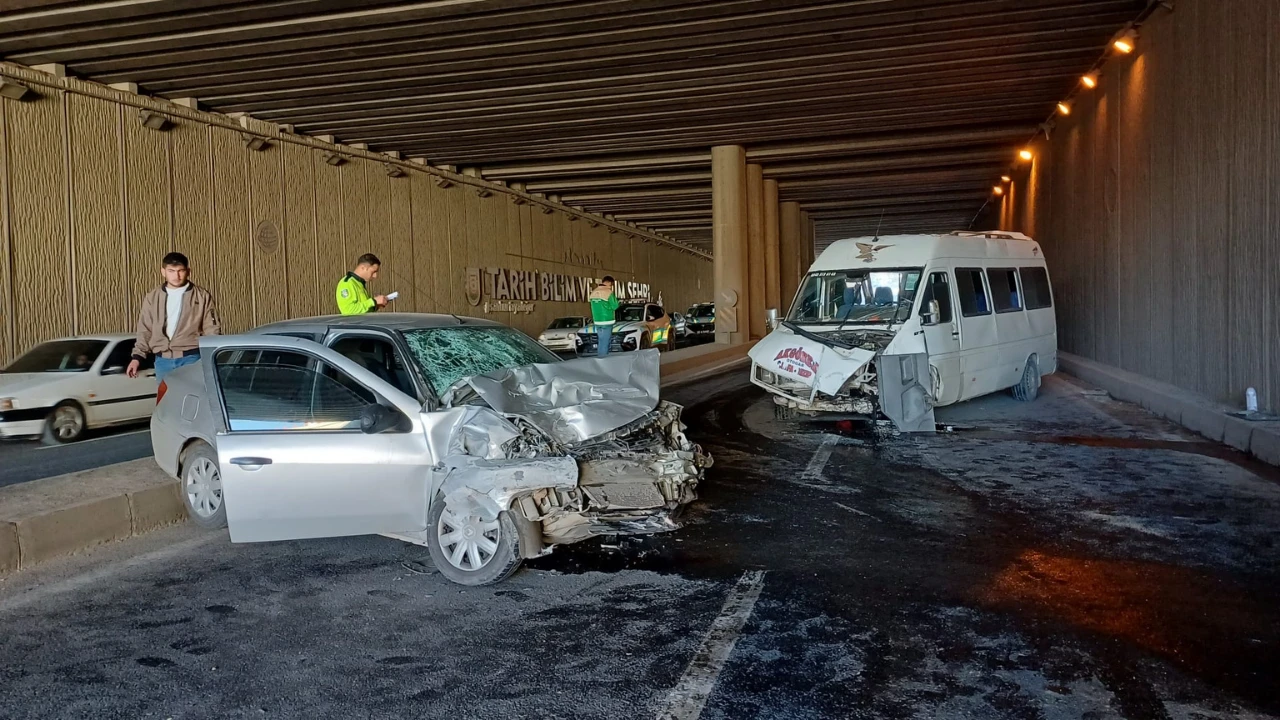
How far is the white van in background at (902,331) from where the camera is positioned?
9641 millimetres

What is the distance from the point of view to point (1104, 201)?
53.6ft

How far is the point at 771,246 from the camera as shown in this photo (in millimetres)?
33000

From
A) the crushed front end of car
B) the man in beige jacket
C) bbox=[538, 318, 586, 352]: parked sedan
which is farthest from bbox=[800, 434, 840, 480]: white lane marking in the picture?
bbox=[538, 318, 586, 352]: parked sedan

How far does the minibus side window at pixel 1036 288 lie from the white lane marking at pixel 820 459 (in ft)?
16.5

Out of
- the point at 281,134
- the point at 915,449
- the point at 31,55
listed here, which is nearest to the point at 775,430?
the point at 915,449

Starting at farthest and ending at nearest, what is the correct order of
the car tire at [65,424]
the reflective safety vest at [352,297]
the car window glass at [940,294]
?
the car window glass at [940,294], the car tire at [65,424], the reflective safety vest at [352,297]

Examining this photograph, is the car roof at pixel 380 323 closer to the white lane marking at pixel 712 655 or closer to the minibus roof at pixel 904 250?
the white lane marking at pixel 712 655

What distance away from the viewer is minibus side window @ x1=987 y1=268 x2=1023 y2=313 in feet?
38.7

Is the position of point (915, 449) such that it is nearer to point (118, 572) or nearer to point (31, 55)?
point (118, 572)

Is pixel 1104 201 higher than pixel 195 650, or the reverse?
pixel 1104 201

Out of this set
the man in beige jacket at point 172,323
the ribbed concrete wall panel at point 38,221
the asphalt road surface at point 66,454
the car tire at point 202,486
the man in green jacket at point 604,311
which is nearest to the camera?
the car tire at point 202,486

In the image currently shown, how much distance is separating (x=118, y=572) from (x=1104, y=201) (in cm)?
1657

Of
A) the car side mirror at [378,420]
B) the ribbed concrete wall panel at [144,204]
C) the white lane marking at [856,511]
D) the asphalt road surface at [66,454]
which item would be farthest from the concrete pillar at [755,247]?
the car side mirror at [378,420]

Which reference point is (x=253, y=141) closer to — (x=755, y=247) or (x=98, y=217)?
(x=98, y=217)
